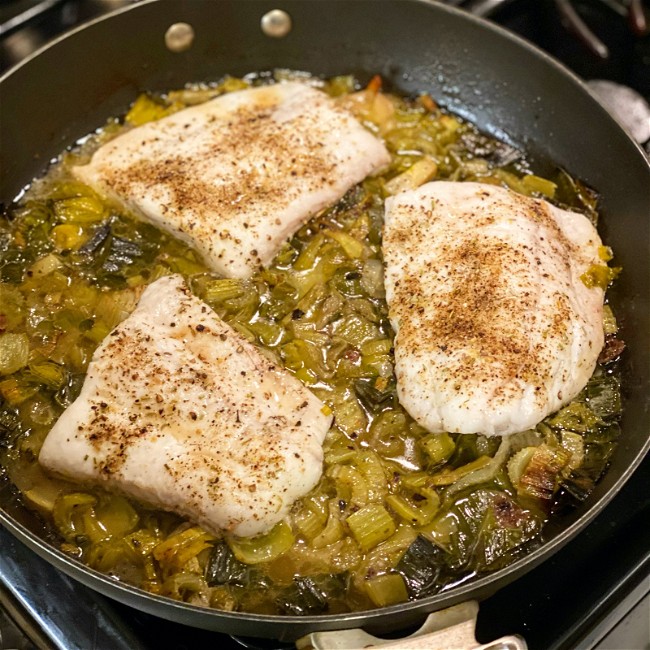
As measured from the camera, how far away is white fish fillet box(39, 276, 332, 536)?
2.03 meters

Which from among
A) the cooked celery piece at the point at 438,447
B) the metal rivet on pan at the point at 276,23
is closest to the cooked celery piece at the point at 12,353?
the cooked celery piece at the point at 438,447

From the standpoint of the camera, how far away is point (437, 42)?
121 inches

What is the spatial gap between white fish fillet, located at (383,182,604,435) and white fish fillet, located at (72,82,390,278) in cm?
31

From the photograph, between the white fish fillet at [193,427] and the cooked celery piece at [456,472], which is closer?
the white fish fillet at [193,427]

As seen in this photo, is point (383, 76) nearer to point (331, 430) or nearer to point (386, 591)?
point (331, 430)

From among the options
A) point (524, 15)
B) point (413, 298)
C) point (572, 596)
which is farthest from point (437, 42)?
point (572, 596)

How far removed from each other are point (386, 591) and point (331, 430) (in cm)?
50

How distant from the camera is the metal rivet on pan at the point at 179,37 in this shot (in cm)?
303

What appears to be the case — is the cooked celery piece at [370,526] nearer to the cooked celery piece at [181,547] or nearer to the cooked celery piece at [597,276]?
the cooked celery piece at [181,547]

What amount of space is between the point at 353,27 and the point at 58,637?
2.51 m

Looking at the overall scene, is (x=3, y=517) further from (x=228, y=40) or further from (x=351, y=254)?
(x=228, y=40)

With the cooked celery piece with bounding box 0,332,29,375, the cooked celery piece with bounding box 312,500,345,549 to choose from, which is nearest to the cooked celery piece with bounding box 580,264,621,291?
the cooked celery piece with bounding box 312,500,345,549

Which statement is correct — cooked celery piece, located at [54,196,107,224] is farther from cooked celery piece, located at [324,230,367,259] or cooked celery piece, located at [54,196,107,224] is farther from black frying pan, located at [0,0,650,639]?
cooked celery piece, located at [324,230,367,259]

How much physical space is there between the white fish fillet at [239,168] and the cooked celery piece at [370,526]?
0.93 metres
